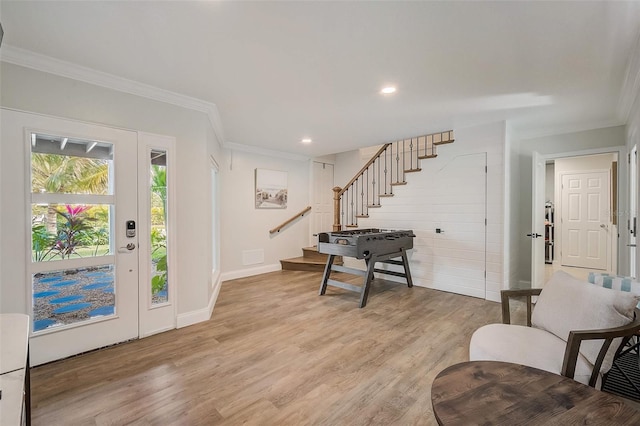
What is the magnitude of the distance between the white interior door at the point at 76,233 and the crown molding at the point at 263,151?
2425 millimetres

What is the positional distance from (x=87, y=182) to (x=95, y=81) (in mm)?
895

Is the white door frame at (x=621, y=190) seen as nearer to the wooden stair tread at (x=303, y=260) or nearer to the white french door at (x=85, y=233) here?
the wooden stair tread at (x=303, y=260)

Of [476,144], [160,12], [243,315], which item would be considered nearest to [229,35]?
[160,12]

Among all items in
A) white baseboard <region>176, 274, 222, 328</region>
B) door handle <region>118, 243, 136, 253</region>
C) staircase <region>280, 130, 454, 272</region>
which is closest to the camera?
door handle <region>118, 243, 136, 253</region>

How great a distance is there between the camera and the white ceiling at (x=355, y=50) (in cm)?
168

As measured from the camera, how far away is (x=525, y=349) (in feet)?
5.34

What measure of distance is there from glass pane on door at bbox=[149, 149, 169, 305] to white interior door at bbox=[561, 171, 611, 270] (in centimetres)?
750

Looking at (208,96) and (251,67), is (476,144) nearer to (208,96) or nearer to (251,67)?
(251,67)

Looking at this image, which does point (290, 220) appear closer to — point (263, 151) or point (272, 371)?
point (263, 151)

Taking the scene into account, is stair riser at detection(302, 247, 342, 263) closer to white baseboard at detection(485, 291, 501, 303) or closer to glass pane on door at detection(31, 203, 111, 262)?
white baseboard at detection(485, 291, 501, 303)

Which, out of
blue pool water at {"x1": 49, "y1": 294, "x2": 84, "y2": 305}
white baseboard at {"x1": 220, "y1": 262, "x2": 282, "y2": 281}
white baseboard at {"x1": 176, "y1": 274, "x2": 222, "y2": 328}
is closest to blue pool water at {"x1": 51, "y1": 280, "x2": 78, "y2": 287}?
blue pool water at {"x1": 49, "y1": 294, "x2": 84, "y2": 305}

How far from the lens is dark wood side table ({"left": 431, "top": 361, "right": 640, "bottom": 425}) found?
3.32 feet

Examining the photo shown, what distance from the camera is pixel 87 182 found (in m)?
2.45

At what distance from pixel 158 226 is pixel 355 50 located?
8.14ft
